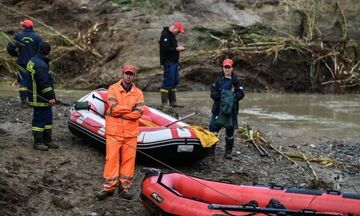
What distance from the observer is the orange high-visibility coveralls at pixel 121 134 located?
741 cm

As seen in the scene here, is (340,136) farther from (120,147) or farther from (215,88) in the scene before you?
(120,147)

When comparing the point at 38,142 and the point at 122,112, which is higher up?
the point at 122,112

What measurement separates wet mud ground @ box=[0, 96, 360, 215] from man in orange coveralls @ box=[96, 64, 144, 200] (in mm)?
221

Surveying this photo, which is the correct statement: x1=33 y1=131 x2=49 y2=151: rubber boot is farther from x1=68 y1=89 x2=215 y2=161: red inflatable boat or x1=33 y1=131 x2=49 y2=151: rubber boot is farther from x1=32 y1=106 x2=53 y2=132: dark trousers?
x1=68 y1=89 x2=215 y2=161: red inflatable boat

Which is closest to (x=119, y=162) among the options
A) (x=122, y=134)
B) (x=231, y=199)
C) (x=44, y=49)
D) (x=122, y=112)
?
(x=122, y=134)

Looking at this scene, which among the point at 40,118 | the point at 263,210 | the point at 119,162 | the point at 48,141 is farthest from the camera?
the point at 48,141

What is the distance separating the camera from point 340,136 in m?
12.0

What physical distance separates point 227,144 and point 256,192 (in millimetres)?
2305

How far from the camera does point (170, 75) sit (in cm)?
1235

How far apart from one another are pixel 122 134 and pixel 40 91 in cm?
171

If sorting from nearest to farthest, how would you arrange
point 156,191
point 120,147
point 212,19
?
1. point 156,191
2. point 120,147
3. point 212,19

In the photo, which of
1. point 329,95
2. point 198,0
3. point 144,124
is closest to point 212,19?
point 198,0

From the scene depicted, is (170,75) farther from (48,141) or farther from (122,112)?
(122,112)

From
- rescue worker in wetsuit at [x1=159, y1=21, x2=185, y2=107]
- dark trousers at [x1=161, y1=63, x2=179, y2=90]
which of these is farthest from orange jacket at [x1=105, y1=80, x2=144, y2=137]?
dark trousers at [x1=161, y1=63, x2=179, y2=90]
